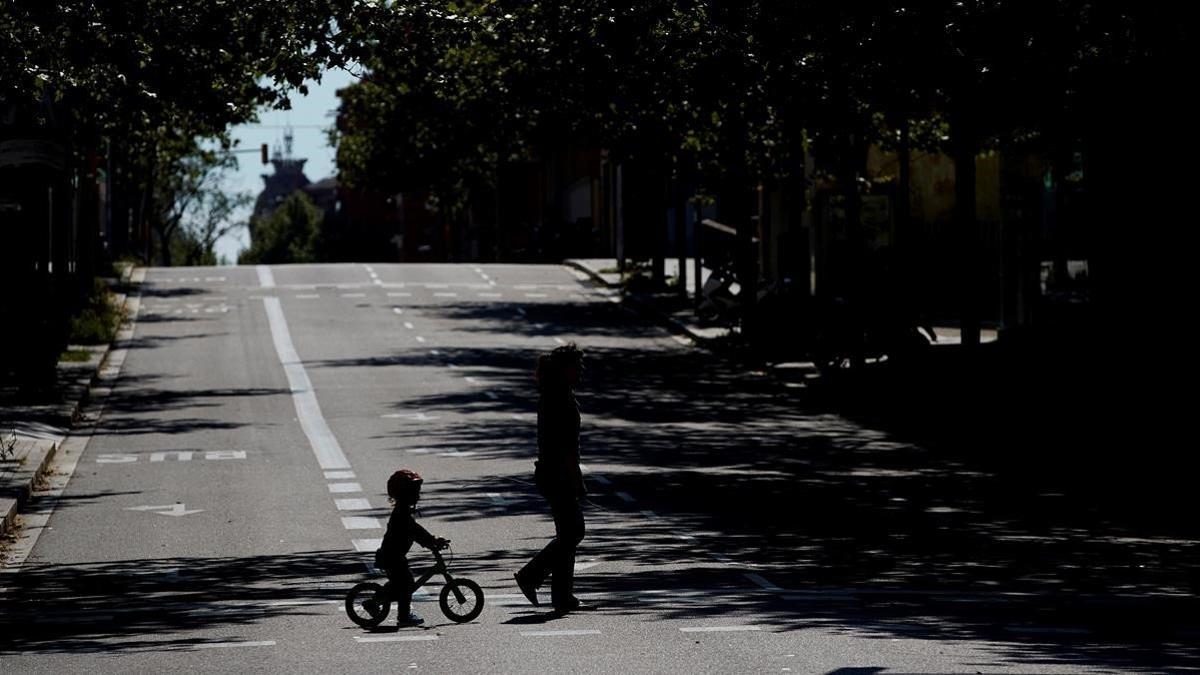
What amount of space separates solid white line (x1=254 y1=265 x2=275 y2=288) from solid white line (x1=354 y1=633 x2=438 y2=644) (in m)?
44.7

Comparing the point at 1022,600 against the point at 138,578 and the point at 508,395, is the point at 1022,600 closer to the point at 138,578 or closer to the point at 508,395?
the point at 138,578

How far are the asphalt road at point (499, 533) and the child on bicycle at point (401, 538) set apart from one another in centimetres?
30

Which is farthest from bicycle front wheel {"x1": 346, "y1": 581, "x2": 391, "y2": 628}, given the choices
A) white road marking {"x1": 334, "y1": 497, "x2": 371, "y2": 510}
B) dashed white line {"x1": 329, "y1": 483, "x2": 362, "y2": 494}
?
dashed white line {"x1": 329, "y1": 483, "x2": 362, "y2": 494}

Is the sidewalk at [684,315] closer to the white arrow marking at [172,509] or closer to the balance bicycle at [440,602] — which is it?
the white arrow marking at [172,509]

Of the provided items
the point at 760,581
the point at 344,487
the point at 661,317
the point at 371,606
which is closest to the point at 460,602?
the point at 371,606

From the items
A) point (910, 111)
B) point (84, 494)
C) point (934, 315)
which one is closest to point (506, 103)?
point (934, 315)

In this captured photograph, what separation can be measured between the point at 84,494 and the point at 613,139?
24960 mm

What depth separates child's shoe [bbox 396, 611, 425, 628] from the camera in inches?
476

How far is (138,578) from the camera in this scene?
1499 cm

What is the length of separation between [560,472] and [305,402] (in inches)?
717

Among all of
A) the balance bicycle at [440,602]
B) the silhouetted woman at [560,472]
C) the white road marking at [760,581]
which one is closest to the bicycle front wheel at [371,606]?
the balance bicycle at [440,602]

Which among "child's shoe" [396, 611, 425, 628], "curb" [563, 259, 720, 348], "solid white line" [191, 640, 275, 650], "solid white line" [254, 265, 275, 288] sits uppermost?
"solid white line" [254, 265, 275, 288]

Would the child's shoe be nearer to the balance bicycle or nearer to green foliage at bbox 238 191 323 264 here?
the balance bicycle

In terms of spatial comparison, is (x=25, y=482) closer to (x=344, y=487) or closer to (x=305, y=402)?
(x=344, y=487)
